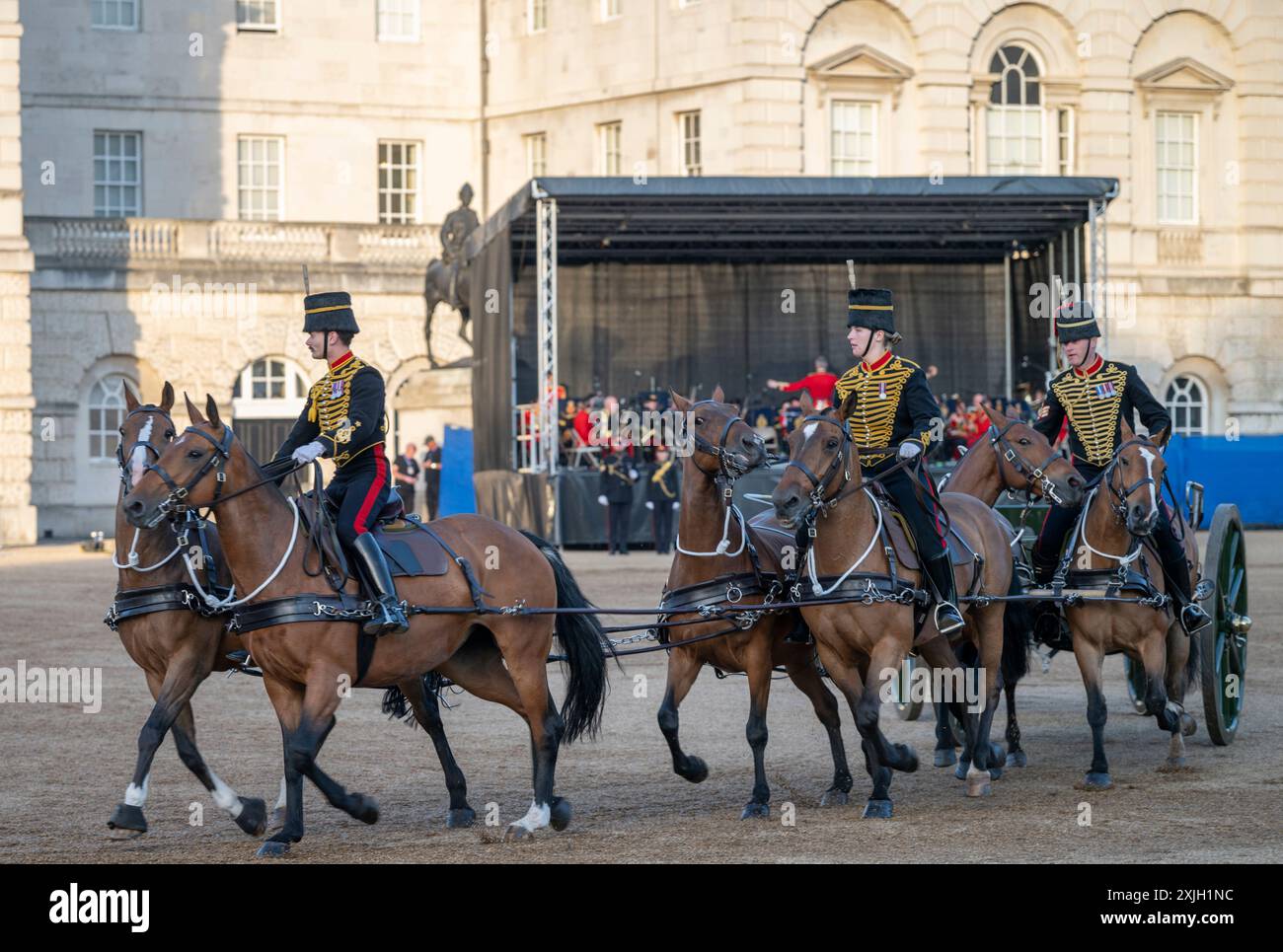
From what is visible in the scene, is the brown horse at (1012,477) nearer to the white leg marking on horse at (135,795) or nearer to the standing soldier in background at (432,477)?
the white leg marking on horse at (135,795)

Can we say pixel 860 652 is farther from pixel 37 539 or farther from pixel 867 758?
pixel 37 539

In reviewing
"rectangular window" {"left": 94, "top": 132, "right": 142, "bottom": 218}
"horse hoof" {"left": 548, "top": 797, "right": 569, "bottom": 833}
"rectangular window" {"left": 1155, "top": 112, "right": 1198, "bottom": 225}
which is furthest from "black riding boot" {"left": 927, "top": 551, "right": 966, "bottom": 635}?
"rectangular window" {"left": 94, "top": 132, "right": 142, "bottom": 218}

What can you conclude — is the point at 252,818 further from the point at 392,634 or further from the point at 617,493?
the point at 617,493

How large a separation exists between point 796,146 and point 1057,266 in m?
8.36

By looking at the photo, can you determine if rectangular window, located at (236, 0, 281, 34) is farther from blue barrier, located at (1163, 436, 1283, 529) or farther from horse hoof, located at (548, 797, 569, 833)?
horse hoof, located at (548, 797, 569, 833)

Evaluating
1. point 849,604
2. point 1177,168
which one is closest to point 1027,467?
point 849,604

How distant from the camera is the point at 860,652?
31.3ft

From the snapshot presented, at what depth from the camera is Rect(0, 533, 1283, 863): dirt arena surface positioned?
8.48 metres

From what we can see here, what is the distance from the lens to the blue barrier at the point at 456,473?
109ft

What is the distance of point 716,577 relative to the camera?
9648 mm

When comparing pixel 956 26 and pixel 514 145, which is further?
pixel 514 145

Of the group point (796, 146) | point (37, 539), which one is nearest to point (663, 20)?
point (796, 146)
